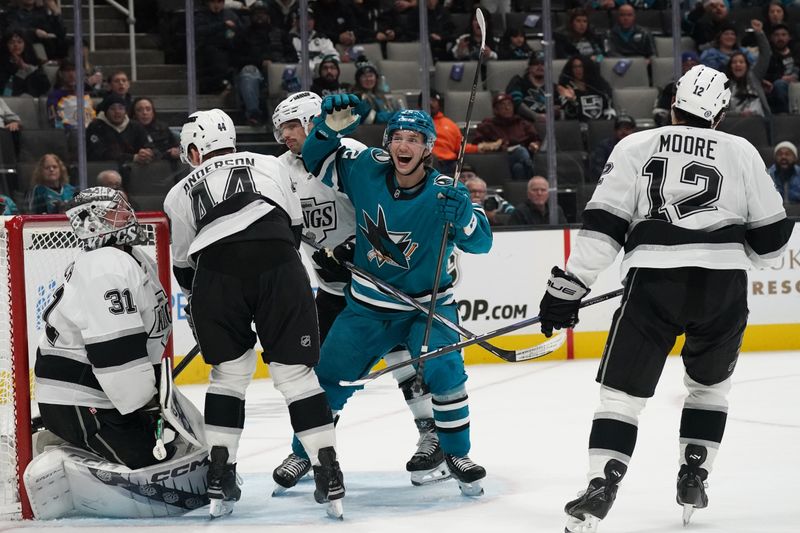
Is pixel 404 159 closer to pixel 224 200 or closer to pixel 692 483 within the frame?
pixel 224 200

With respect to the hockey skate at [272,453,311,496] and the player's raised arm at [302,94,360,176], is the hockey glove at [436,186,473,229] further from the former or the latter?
the hockey skate at [272,453,311,496]

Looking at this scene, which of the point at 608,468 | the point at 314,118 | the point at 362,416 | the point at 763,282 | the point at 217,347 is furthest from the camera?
the point at 763,282

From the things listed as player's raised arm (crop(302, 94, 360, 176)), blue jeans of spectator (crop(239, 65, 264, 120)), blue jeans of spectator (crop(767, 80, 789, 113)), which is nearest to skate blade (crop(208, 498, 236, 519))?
player's raised arm (crop(302, 94, 360, 176))

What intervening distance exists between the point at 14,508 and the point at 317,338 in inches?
39.2

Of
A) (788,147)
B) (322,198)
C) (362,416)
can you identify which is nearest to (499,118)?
(788,147)

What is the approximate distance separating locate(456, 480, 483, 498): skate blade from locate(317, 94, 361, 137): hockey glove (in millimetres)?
1105

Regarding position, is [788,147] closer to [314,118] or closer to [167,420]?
[314,118]

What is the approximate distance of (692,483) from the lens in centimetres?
312

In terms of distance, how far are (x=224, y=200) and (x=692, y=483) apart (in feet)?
4.69

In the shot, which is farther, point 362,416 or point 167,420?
point 362,416

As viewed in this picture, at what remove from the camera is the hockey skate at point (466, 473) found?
11.6 ft

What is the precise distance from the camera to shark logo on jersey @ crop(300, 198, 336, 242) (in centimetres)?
402

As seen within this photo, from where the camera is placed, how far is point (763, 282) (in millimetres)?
6945

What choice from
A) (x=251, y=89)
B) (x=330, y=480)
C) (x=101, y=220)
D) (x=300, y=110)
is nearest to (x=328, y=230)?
(x=300, y=110)
